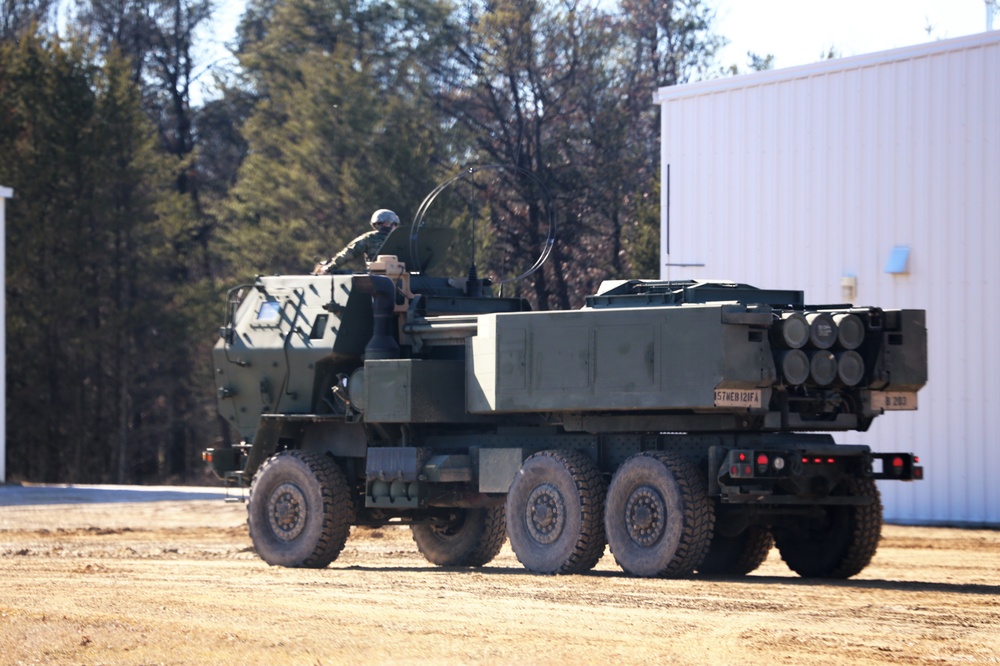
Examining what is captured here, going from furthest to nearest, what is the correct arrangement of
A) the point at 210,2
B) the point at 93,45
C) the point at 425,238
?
the point at 210,2, the point at 93,45, the point at 425,238

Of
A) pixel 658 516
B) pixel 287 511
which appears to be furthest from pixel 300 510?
pixel 658 516

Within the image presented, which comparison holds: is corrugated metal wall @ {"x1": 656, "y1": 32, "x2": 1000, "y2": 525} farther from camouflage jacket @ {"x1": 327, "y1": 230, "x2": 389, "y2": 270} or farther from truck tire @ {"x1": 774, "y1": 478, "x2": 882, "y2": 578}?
truck tire @ {"x1": 774, "y1": 478, "x2": 882, "y2": 578}

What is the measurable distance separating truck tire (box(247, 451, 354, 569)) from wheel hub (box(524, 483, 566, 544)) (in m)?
2.24

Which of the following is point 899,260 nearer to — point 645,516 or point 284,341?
point 284,341

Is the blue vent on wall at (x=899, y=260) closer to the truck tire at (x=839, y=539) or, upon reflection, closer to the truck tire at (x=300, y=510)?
the truck tire at (x=839, y=539)

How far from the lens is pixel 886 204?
72.5ft

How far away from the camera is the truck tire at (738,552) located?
586 inches

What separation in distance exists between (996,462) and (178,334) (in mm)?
25646

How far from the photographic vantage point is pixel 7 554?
1739 centimetres

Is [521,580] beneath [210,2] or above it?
beneath

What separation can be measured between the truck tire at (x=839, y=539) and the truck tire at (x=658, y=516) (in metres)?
1.53

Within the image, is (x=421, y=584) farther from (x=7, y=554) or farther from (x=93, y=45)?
(x=93, y=45)

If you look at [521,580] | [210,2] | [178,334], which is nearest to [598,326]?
[521,580]

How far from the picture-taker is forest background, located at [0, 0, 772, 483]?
38844mm
